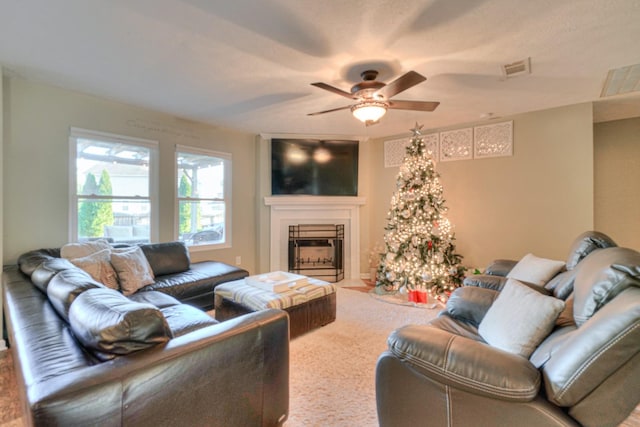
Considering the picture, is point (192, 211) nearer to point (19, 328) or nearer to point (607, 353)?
point (19, 328)

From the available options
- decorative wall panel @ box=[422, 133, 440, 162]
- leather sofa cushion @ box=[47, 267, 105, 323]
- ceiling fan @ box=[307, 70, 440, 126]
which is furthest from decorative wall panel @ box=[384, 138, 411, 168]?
leather sofa cushion @ box=[47, 267, 105, 323]

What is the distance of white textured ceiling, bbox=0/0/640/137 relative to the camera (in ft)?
5.97

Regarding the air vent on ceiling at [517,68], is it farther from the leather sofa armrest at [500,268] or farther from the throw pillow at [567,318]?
the throw pillow at [567,318]

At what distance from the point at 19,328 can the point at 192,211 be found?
10.4 feet

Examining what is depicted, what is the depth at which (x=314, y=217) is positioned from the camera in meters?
5.14

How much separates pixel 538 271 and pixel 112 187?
464 cm

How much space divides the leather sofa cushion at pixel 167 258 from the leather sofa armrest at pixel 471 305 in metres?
3.04

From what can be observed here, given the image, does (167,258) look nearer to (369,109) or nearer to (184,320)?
(184,320)

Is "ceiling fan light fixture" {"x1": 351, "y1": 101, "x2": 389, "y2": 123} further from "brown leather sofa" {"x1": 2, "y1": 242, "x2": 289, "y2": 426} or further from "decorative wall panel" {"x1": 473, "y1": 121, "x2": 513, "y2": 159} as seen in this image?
"decorative wall panel" {"x1": 473, "y1": 121, "x2": 513, "y2": 159}

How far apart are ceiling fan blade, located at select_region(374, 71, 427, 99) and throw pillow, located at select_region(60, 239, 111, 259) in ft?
10.4

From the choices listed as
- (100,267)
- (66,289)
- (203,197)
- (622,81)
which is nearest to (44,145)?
(100,267)

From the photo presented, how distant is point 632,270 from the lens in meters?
1.16

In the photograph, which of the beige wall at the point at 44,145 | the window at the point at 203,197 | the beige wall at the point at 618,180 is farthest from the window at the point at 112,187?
the beige wall at the point at 618,180

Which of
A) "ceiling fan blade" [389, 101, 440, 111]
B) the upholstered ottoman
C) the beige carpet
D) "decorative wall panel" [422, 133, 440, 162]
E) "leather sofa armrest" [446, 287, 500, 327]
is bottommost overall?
the beige carpet
